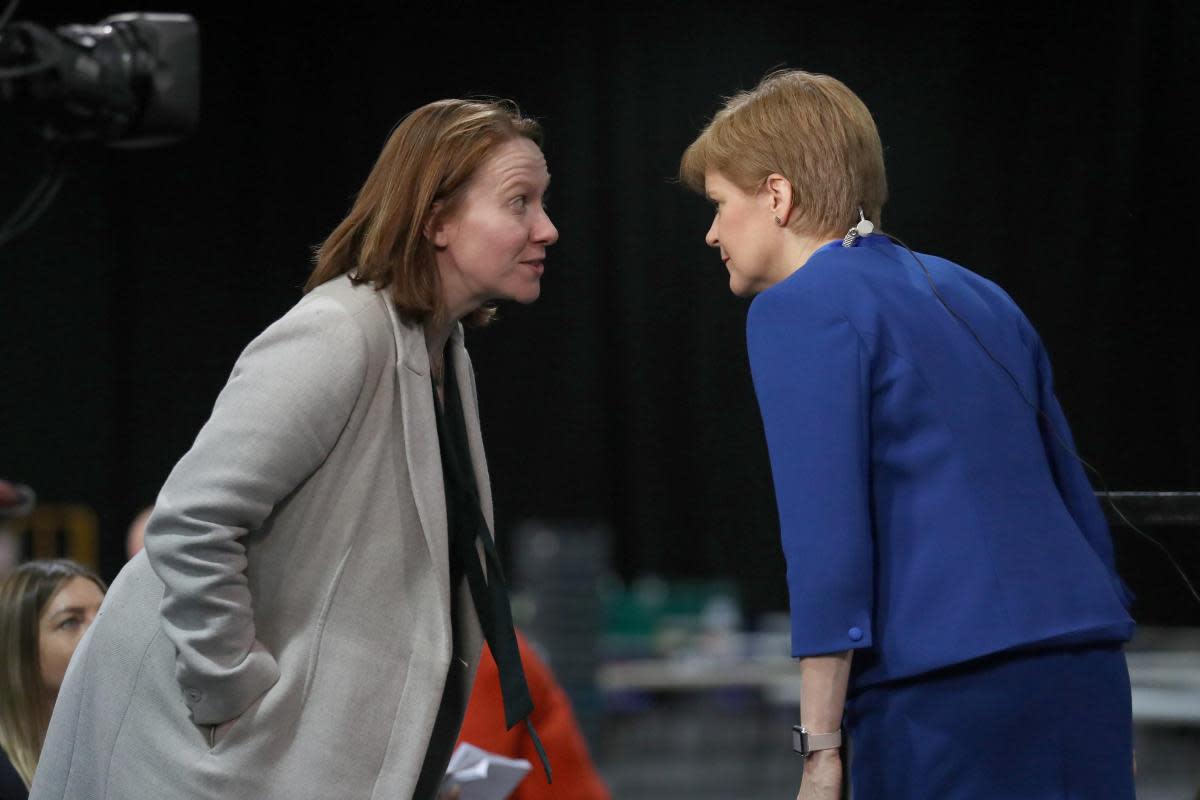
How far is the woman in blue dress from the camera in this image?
1.61 m

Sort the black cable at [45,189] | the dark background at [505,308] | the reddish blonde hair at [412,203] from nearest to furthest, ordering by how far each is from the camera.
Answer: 1. the reddish blonde hair at [412,203]
2. the black cable at [45,189]
3. the dark background at [505,308]

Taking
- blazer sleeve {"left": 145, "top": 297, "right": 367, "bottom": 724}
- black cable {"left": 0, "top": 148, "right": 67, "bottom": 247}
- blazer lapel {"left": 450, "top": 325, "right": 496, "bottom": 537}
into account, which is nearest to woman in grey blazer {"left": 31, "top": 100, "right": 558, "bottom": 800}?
blazer sleeve {"left": 145, "top": 297, "right": 367, "bottom": 724}

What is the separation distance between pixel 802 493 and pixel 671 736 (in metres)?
7.58

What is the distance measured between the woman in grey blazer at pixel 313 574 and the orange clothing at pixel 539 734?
0.68 m

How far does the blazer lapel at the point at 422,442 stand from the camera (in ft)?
5.90

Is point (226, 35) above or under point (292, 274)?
above

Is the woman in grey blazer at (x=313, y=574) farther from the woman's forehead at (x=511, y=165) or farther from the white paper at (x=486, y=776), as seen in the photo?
the white paper at (x=486, y=776)

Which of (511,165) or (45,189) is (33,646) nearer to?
(45,189)

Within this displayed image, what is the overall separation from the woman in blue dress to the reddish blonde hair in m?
0.42

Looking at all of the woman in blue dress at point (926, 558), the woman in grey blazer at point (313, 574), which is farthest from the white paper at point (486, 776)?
the woman in blue dress at point (926, 558)

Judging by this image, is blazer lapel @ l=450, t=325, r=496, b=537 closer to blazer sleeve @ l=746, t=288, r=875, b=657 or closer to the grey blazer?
the grey blazer

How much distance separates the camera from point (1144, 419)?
324 cm

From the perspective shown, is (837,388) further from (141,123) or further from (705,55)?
(705,55)

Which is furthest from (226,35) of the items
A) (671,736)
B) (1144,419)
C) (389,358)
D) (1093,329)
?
(389,358)
